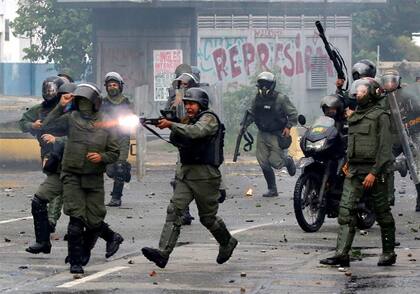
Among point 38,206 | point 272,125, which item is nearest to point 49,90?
point 38,206

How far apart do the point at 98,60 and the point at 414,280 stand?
30.4 meters

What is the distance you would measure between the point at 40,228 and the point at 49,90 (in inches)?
90.1

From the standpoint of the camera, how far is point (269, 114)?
19828 mm

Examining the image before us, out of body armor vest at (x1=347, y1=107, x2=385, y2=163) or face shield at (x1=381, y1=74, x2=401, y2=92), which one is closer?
body armor vest at (x1=347, y1=107, x2=385, y2=163)

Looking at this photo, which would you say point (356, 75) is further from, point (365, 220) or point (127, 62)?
point (127, 62)

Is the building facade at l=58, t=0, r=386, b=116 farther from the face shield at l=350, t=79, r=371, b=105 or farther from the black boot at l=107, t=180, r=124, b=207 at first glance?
the face shield at l=350, t=79, r=371, b=105

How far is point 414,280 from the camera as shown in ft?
35.1

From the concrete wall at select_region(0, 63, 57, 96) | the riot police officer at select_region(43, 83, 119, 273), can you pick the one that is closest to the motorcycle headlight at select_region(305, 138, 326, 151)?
the riot police officer at select_region(43, 83, 119, 273)

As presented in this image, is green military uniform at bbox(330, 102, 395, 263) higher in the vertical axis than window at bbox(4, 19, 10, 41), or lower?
lower

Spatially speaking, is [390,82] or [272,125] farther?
[272,125]

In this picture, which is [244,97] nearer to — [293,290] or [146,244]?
[146,244]

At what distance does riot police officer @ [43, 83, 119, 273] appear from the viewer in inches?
455

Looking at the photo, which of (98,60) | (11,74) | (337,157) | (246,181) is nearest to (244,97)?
(98,60)

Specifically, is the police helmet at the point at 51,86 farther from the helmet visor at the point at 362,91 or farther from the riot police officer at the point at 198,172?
the helmet visor at the point at 362,91
